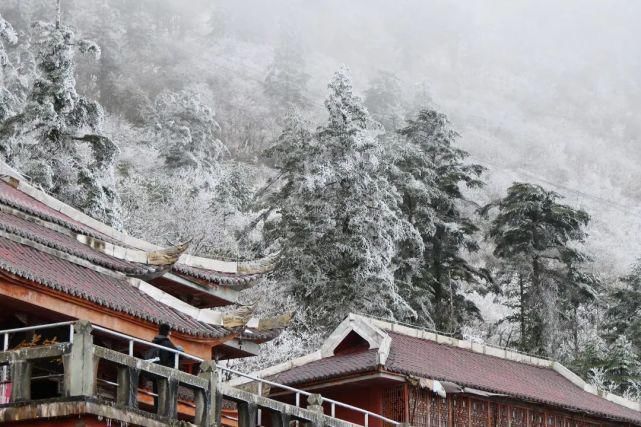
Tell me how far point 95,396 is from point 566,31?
520 feet

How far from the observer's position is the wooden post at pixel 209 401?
19153 millimetres

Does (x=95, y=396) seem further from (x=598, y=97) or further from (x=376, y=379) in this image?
(x=598, y=97)

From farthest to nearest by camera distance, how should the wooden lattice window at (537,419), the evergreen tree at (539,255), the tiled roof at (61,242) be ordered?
1. the evergreen tree at (539,255)
2. the wooden lattice window at (537,419)
3. the tiled roof at (61,242)

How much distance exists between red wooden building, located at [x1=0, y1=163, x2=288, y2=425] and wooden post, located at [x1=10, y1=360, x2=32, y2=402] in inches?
0.9

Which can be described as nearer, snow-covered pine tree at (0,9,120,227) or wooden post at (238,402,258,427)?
wooden post at (238,402,258,427)

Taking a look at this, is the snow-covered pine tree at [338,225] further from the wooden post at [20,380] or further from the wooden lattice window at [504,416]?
the wooden post at [20,380]

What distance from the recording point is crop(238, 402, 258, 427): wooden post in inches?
802

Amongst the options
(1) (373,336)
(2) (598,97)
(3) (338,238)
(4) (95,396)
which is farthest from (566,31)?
(4) (95,396)

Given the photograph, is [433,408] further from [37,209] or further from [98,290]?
[37,209]

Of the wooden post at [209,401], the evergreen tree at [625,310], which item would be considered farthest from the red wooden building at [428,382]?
the evergreen tree at [625,310]

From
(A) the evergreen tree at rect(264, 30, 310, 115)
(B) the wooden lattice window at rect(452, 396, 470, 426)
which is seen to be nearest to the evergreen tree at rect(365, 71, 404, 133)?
(A) the evergreen tree at rect(264, 30, 310, 115)

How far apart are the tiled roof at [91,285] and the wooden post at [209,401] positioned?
3.02 meters

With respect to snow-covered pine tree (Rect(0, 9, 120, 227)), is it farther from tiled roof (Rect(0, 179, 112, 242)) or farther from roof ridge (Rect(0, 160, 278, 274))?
tiled roof (Rect(0, 179, 112, 242))

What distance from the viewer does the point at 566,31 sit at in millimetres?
165625
